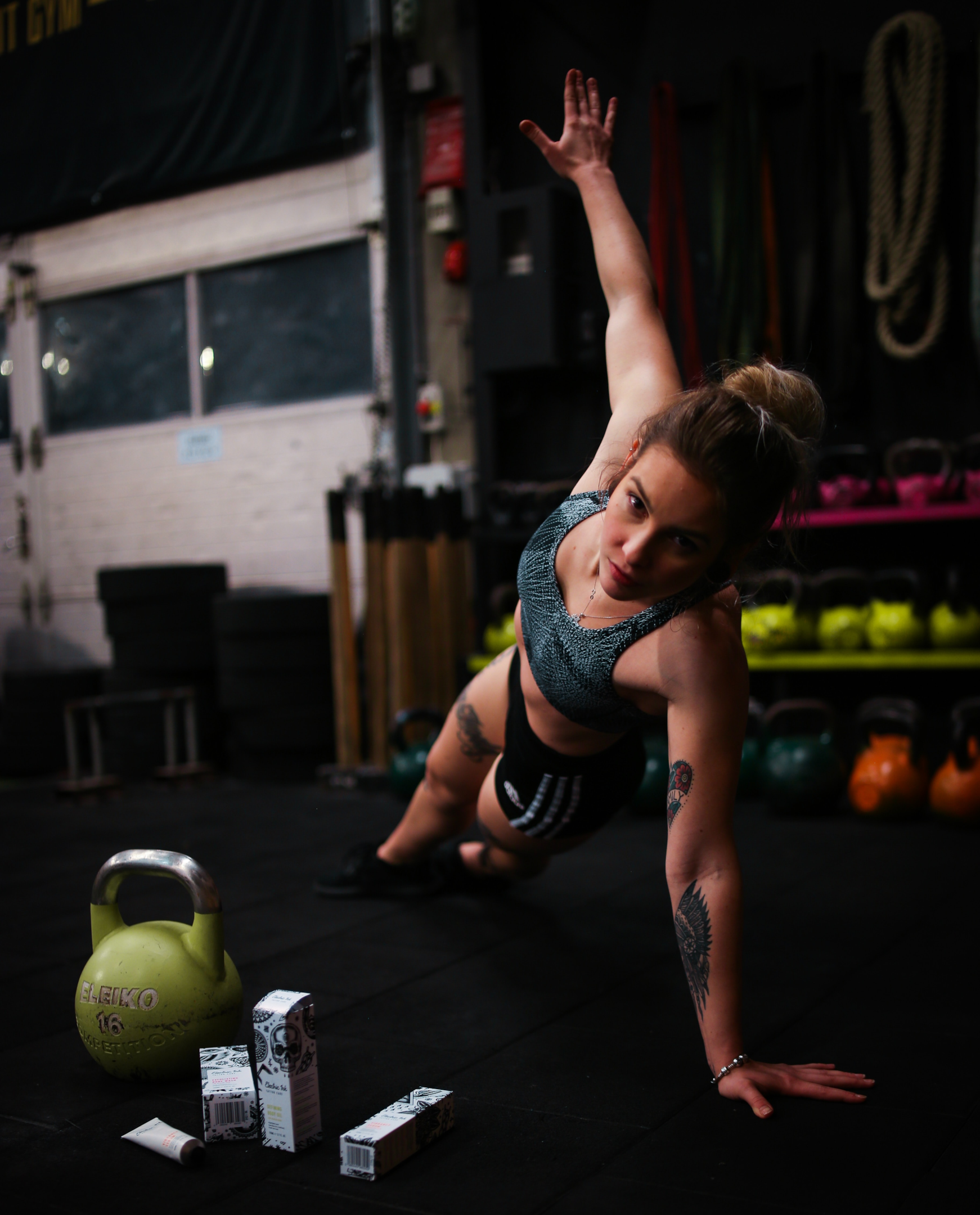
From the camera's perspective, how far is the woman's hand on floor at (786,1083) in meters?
1.59

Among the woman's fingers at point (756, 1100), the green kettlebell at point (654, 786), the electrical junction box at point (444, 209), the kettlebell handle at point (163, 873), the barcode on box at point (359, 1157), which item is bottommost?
the green kettlebell at point (654, 786)

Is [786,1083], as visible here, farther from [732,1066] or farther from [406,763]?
[406,763]

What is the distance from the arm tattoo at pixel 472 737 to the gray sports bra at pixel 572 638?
371 millimetres

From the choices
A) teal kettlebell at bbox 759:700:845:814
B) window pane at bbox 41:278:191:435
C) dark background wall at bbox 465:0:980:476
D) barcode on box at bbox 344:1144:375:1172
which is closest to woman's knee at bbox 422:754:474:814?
barcode on box at bbox 344:1144:375:1172

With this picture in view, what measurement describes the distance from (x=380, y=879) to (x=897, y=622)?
6.90 feet

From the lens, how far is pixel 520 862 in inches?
100

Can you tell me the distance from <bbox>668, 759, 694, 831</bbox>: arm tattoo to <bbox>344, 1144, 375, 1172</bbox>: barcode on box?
1.96ft

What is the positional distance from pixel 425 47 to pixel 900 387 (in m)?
2.74

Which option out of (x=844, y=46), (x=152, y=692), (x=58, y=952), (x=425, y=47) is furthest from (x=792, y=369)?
(x=425, y=47)

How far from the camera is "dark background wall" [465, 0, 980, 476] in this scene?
431 centimetres

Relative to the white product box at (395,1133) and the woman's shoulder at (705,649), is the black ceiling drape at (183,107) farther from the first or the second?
the white product box at (395,1133)

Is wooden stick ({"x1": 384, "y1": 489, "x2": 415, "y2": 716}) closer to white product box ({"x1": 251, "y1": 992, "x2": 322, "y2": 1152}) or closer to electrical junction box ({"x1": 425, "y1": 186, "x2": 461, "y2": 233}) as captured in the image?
electrical junction box ({"x1": 425, "y1": 186, "x2": 461, "y2": 233})

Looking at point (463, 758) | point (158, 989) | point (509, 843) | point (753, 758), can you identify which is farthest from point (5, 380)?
point (158, 989)

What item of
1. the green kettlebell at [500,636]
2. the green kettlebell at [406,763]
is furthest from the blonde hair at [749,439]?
the green kettlebell at [500,636]
